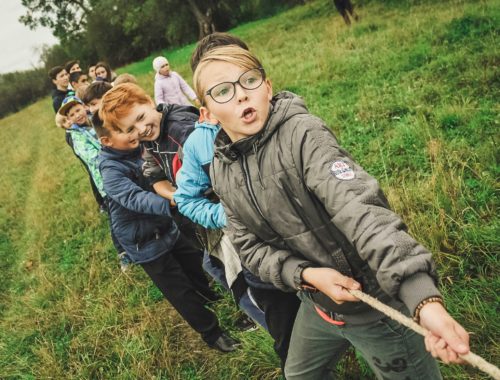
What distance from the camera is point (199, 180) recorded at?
2.21m

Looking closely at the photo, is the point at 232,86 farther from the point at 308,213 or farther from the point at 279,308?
the point at 279,308

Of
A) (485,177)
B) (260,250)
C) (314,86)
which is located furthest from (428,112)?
(260,250)

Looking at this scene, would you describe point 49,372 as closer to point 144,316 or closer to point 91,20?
point 144,316

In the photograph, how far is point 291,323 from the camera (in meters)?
2.13

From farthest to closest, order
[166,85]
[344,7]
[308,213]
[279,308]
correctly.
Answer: [344,7] < [166,85] < [279,308] < [308,213]

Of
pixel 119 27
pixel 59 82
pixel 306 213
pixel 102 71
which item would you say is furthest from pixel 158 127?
pixel 119 27

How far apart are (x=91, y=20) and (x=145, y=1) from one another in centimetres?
1072

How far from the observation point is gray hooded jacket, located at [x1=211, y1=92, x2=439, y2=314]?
1.02m

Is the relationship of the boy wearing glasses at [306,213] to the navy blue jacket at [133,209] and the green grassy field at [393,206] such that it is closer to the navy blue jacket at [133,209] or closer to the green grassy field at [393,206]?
the green grassy field at [393,206]

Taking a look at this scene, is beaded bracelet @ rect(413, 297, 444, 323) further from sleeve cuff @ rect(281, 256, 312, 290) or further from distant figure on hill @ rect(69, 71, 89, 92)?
distant figure on hill @ rect(69, 71, 89, 92)

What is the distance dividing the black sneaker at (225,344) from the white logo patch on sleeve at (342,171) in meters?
2.23

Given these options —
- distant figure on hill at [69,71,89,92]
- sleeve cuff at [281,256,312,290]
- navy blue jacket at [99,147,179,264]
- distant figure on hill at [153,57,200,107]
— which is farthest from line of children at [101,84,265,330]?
distant figure on hill at [69,71,89,92]

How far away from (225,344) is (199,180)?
1.55 meters

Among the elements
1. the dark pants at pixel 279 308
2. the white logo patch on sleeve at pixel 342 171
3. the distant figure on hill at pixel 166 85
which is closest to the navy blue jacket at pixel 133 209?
the dark pants at pixel 279 308
